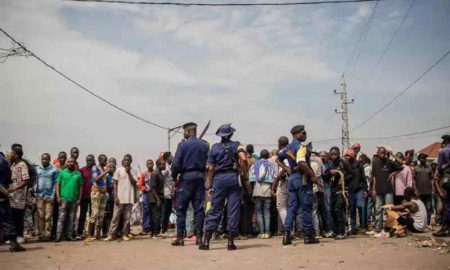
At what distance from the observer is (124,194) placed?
9.55m

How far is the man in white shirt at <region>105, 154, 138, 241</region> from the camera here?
9.49 meters

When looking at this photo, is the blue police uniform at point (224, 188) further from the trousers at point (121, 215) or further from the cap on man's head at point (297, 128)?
the trousers at point (121, 215)

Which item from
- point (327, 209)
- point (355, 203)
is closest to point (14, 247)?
point (327, 209)

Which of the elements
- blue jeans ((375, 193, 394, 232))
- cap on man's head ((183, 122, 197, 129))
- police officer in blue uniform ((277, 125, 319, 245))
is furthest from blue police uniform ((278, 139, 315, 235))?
blue jeans ((375, 193, 394, 232))

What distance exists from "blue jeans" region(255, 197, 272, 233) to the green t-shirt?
422 cm

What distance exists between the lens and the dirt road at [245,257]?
520 cm

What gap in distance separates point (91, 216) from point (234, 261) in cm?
516

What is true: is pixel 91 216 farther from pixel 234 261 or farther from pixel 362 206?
pixel 362 206

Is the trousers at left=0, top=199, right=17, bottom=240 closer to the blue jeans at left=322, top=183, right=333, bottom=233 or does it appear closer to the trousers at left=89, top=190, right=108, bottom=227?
the trousers at left=89, top=190, right=108, bottom=227

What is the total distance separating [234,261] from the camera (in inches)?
221

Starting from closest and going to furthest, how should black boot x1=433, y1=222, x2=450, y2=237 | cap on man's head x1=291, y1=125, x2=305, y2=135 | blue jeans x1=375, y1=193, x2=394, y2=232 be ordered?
cap on man's head x1=291, y1=125, x2=305, y2=135 < black boot x1=433, y1=222, x2=450, y2=237 < blue jeans x1=375, y1=193, x2=394, y2=232

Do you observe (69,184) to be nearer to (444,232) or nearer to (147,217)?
(147,217)

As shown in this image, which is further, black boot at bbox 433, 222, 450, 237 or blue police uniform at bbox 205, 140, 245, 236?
black boot at bbox 433, 222, 450, 237

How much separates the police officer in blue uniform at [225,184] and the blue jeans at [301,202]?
3.37 feet
